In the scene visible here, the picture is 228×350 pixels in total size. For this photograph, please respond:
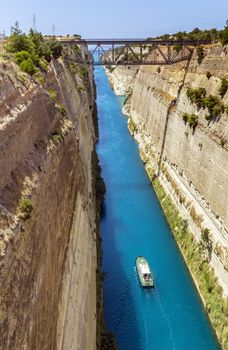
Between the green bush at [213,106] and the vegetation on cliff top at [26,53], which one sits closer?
the vegetation on cliff top at [26,53]

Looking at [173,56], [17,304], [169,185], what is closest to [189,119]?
[169,185]

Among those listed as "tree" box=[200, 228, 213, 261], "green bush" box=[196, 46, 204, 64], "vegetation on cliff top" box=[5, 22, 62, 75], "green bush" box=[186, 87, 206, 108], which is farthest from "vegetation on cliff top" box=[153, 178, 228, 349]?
"vegetation on cliff top" box=[5, 22, 62, 75]

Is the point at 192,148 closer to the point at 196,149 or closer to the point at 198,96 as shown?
the point at 196,149

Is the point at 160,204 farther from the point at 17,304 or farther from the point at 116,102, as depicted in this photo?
the point at 116,102

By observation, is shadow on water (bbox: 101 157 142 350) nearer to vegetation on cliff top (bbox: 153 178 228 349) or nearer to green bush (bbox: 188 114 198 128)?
vegetation on cliff top (bbox: 153 178 228 349)

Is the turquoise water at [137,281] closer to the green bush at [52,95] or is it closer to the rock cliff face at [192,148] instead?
the rock cliff face at [192,148]

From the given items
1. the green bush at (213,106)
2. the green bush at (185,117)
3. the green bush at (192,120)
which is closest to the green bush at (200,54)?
the green bush at (185,117)
